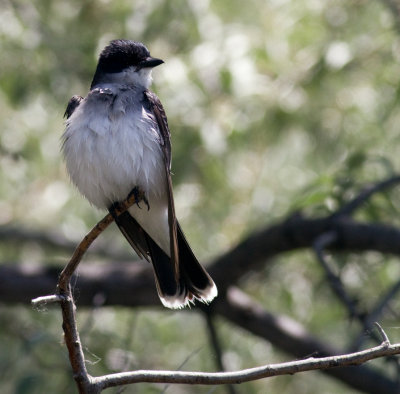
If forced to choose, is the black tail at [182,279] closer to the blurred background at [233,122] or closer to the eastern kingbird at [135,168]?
the eastern kingbird at [135,168]

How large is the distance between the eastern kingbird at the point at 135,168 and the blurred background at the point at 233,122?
110 cm

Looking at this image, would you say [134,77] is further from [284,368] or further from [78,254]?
[284,368]

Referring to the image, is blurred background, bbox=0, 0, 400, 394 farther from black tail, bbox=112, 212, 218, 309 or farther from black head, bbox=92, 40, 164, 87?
black tail, bbox=112, 212, 218, 309

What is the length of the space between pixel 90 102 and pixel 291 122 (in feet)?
6.87

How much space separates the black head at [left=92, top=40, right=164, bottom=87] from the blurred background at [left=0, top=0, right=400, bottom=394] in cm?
78

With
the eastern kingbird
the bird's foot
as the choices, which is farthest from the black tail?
the bird's foot

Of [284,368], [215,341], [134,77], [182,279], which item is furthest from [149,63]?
[284,368]

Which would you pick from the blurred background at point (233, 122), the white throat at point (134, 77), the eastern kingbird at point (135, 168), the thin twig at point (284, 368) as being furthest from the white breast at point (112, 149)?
the thin twig at point (284, 368)

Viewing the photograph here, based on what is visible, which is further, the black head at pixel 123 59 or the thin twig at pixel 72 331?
the black head at pixel 123 59

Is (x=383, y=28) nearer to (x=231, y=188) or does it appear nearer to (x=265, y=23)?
(x=265, y=23)

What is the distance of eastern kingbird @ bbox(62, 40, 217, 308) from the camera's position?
347cm

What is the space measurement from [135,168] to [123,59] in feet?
2.68

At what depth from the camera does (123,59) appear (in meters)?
4.12

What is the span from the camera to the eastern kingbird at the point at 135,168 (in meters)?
3.47
